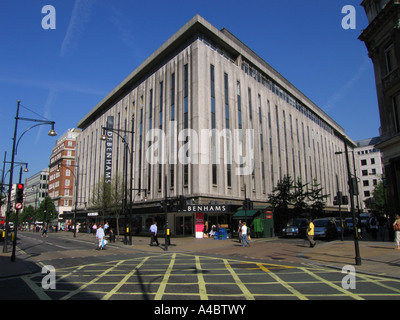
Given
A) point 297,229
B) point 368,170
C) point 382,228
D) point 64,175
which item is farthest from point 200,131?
point 368,170

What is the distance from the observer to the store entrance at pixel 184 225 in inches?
1255

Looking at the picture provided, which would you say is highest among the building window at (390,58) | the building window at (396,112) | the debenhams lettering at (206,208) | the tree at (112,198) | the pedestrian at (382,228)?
the building window at (390,58)

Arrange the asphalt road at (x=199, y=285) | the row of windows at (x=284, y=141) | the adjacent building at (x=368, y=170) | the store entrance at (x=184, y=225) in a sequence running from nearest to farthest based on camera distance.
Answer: the asphalt road at (x=199, y=285) → the store entrance at (x=184, y=225) → the row of windows at (x=284, y=141) → the adjacent building at (x=368, y=170)

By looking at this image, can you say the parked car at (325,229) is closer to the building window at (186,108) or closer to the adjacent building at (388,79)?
the adjacent building at (388,79)

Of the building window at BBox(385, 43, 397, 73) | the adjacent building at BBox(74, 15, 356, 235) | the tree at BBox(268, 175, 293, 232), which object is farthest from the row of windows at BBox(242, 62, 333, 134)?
the building window at BBox(385, 43, 397, 73)

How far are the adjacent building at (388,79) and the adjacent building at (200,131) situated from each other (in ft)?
50.2

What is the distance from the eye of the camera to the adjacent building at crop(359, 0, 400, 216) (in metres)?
19.7

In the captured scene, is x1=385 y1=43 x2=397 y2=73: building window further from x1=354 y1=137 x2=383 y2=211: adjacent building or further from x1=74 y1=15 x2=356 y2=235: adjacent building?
x1=354 y1=137 x2=383 y2=211: adjacent building

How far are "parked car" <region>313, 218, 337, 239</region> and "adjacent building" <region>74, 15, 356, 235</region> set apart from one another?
9738 mm

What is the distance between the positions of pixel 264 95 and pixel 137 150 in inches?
856

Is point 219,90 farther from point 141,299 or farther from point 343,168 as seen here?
point 343,168

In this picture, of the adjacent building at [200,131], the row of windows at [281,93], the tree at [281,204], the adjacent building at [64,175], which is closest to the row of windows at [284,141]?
the adjacent building at [200,131]

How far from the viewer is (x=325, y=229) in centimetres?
2397

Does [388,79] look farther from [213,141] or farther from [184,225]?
[184,225]
